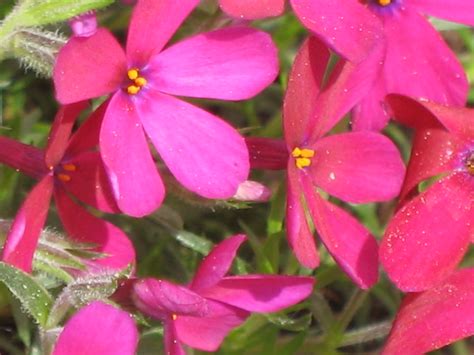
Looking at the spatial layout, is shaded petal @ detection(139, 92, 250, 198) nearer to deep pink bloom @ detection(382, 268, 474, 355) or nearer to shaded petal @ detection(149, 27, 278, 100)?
shaded petal @ detection(149, 27, 278, 100)

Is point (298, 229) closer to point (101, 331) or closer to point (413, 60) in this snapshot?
point (101, 331)

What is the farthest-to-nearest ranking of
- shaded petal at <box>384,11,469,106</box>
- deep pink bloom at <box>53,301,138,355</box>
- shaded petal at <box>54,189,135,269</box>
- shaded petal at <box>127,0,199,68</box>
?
shaded petal at <box>384,11,469,106</box>
shaded petal at <box>54,189,135,269</box>
shaded petal at <box>127,0,199,68</box>
deep pink bloom at <box>53,301,138,355</box>

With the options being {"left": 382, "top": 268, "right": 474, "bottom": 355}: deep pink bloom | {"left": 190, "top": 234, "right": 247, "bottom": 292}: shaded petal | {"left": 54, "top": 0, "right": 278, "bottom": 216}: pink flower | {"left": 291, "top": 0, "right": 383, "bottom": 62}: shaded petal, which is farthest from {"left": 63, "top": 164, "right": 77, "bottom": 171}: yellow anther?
{"left": 382, "top": 268, "right": 474, "bottom": 355}: deep pink bloom

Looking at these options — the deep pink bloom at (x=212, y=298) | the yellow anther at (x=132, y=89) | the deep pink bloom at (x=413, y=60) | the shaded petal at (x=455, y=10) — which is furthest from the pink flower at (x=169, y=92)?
the shaded petal at (x=455, y=10)

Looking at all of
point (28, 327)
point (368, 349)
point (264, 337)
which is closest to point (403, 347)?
point (264, 337)

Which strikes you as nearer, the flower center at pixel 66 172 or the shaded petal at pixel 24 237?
the shaded petal at pixel 24 237

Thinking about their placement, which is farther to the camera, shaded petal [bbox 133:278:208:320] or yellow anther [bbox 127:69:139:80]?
yellow anther [bbox 127:69:139:80]

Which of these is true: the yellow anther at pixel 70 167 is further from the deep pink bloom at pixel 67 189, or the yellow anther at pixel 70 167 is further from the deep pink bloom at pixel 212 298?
the deep pink bloom at pixel 212 298
